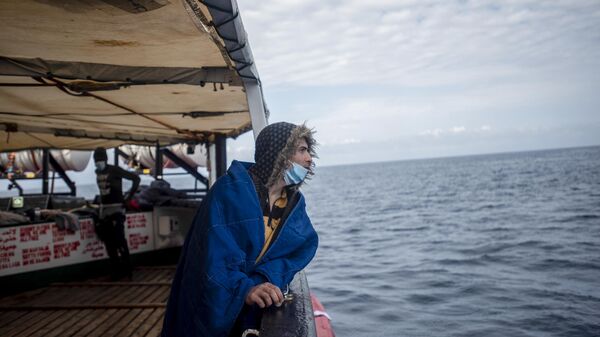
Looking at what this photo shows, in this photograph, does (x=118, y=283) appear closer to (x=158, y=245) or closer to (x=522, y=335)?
(x=158, y=245)

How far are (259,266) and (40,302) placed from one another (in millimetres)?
6138

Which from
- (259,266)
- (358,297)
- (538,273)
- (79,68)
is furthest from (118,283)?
(538,273)

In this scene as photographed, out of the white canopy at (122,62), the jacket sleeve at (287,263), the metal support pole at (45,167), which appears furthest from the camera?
the metal support pole at (45,167)

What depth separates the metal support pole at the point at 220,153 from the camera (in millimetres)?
10945

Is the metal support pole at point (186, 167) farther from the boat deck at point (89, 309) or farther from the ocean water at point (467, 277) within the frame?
the boat deck at point (89, 309)

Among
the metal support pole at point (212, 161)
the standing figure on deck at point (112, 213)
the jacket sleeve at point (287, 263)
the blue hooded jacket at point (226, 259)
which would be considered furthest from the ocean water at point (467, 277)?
the blue hooded jacket at point (226, 259)

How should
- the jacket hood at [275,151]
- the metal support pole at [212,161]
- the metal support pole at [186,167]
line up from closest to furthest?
the jacket hood at [275,151] < the metal support pole at [212,161] < the metal support pole at [186,167]

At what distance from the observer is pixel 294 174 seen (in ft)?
8.66

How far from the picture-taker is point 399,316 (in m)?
11.0

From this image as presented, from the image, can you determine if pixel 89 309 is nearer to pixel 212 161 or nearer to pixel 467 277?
pixel 212 161

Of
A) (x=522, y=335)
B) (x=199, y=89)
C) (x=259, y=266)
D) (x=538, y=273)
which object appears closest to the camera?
(x=259, y=266)

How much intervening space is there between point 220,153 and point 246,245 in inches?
353

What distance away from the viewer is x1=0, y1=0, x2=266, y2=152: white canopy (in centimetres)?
267

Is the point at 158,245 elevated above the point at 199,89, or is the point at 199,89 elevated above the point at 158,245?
the point at 199,89
